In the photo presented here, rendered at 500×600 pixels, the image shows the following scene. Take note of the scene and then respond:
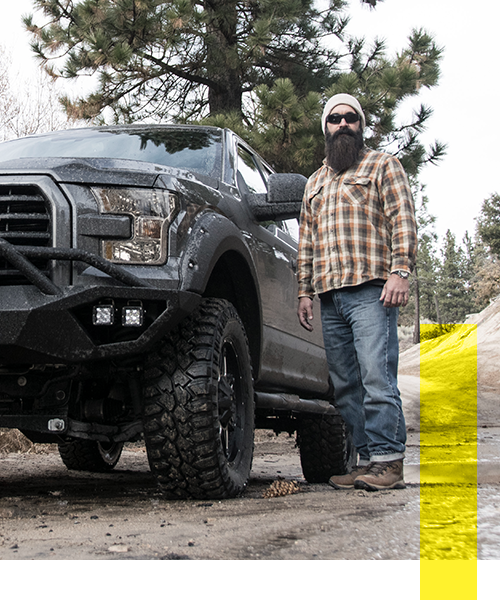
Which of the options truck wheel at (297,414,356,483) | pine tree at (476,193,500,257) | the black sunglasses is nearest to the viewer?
the black sunglasses

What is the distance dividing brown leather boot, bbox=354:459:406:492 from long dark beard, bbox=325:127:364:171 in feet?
5.19

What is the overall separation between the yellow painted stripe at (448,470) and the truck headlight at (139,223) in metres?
1.25

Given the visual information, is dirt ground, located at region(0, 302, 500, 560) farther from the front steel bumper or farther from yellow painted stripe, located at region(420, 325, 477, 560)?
the front steel bumper

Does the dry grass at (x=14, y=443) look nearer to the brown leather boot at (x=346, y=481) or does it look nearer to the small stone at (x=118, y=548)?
the brown leather boot at (x=346, y=481)

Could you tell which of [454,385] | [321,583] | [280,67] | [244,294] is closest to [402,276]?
[244,294]

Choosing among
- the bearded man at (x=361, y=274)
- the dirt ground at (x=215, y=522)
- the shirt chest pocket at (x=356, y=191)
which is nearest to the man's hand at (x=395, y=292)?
the bearded man at (x=361, y=274)

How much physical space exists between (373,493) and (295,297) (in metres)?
1.76

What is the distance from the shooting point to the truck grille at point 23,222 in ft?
9.93

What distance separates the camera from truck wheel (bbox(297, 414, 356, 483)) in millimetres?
5703

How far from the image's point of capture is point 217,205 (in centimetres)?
378

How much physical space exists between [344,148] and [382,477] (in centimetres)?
172

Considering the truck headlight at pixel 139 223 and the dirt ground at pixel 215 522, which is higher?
the truck headlight at pixel 139 223

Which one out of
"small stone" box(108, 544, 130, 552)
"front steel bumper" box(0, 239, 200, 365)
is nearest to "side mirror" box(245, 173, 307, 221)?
"front steel bumper" box(0, 239, 200, 365)

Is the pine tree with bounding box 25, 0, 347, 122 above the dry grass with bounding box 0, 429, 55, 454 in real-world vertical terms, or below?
above
